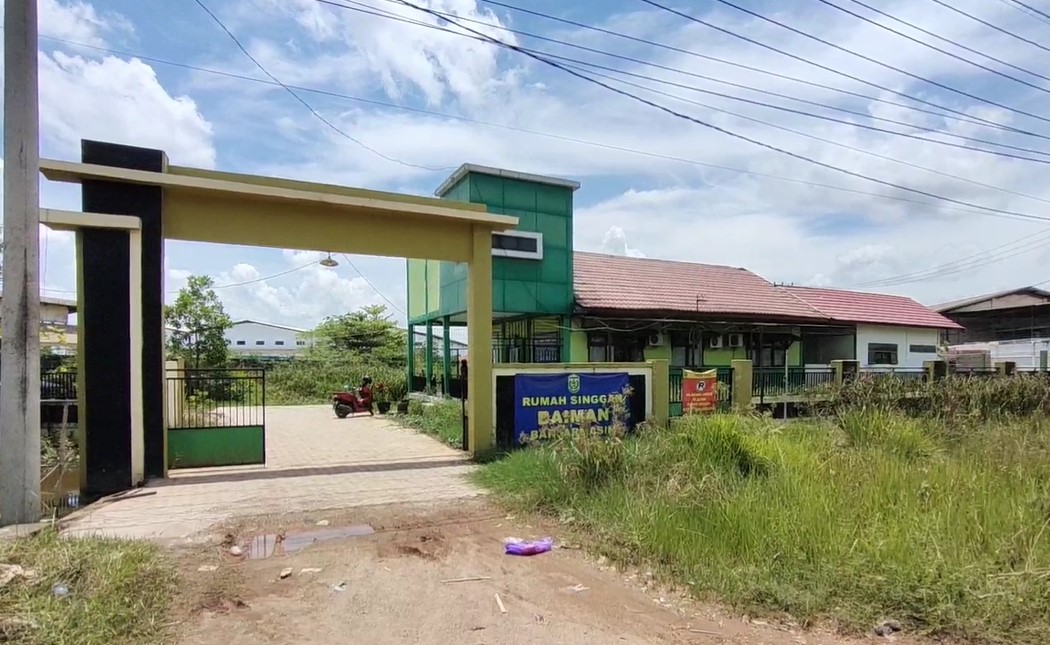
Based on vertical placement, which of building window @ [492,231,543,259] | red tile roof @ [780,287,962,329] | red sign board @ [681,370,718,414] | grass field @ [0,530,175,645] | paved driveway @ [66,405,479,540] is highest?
building window @ [492,231,543,259]

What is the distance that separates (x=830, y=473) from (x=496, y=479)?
405 cm

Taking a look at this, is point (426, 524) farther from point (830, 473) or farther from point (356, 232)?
point (356, 232)

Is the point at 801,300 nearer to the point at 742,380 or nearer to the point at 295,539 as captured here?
the point at 742,380

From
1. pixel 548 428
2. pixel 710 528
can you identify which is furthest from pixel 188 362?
pixel 710 528

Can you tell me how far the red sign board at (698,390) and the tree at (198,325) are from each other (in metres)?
17.1

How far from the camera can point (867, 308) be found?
22.5 meters

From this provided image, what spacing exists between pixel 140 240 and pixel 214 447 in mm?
3238

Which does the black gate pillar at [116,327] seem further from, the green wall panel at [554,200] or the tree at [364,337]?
the tree at [364,337]

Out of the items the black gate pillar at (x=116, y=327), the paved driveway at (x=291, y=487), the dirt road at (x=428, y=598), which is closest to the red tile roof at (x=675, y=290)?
the paved driveway at (x=291, y=487)

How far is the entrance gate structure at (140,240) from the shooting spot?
26.3 feet

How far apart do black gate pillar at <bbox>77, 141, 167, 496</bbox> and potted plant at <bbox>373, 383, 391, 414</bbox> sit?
32.1 ft

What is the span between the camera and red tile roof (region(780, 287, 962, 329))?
840 inches

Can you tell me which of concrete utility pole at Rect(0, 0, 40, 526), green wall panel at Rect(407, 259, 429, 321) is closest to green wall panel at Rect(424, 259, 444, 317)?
green wall panel at Rect(407, 259, 429, 321)

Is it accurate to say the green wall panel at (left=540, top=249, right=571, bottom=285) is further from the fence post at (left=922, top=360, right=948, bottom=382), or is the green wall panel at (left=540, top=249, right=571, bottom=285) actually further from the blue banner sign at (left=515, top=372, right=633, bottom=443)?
the fence post at (left=922, top=360, right=948, bottom=382)
